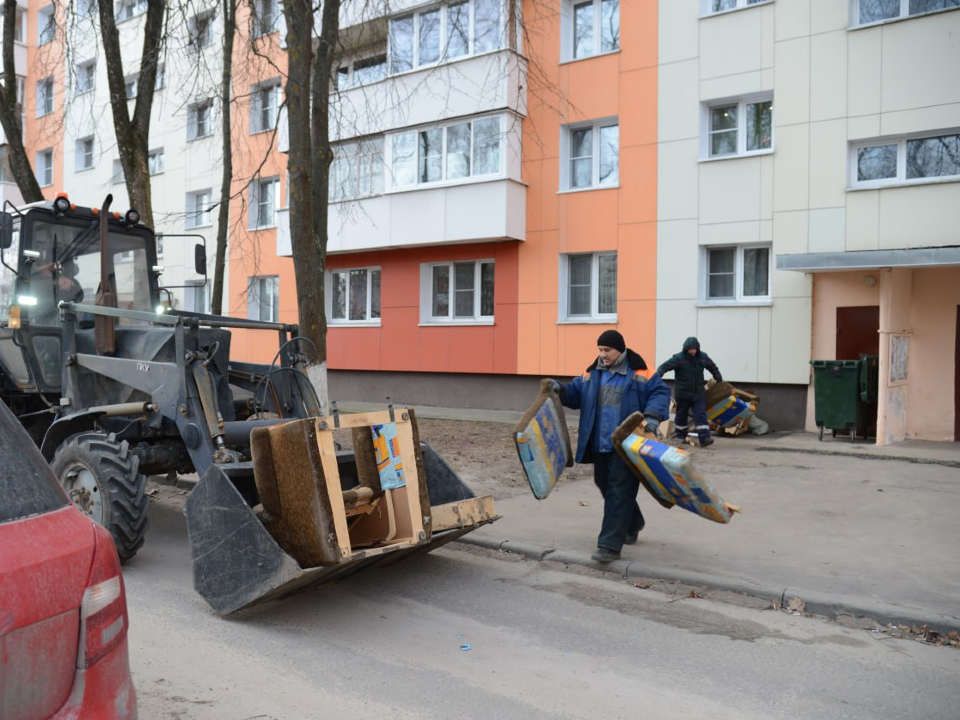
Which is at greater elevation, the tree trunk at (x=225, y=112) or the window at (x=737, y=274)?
the tree trunk at (x=225, y=112)

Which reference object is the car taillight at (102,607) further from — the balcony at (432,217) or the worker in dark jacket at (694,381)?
the balcony at (432,217)

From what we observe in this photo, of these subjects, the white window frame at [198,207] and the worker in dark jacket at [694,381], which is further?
→ the white window frame at [198,207]

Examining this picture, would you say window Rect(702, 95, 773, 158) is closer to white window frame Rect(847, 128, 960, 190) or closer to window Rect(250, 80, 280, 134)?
white window frame Rect(847, 128, 960, 190)

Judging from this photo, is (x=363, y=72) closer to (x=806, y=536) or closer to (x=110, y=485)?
(x=110, y=485)

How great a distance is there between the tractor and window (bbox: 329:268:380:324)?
11279 millimetres

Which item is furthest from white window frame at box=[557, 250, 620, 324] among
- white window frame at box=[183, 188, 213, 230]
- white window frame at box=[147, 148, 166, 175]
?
white window frame at box=[147, 148, 166, 175]

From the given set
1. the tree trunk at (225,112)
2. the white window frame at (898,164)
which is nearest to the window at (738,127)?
the white window frame at (898,164)

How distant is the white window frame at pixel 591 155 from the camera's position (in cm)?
1566

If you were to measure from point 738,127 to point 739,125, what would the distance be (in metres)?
0.04

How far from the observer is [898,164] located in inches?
502

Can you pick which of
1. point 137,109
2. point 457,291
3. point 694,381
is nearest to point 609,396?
point 694,381

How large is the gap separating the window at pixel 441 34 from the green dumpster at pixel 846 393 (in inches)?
345

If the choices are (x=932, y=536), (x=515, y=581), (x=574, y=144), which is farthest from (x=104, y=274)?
(x=574, y=144)

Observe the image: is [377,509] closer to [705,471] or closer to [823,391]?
[705,471]
